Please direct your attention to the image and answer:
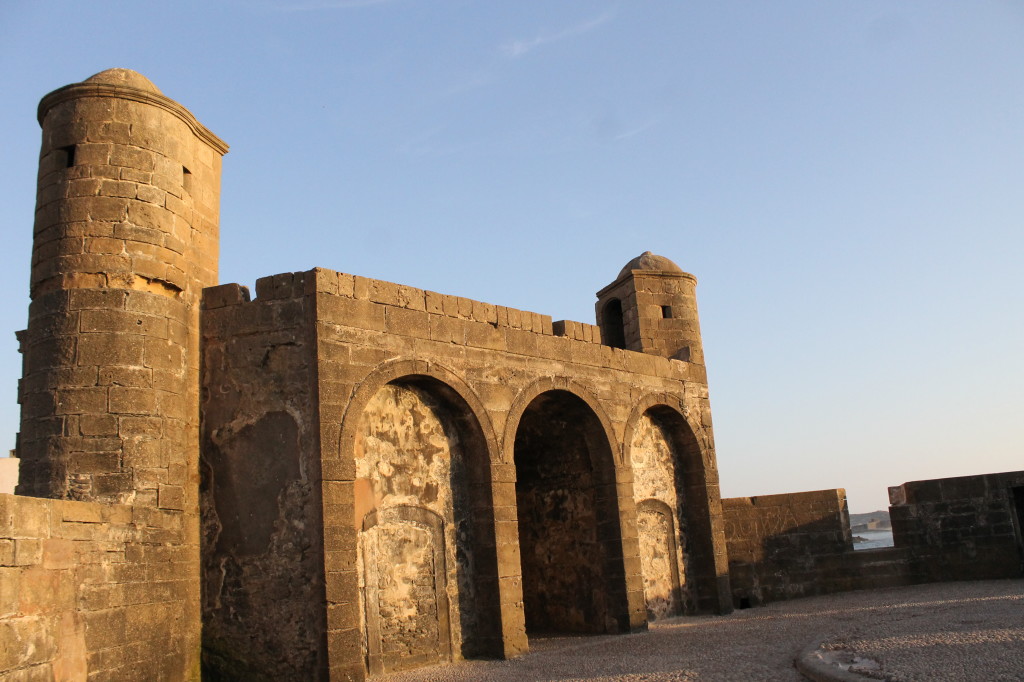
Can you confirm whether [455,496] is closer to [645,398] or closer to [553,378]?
[553,378]

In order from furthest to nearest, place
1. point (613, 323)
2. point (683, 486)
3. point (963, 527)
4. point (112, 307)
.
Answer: point (613, 323)
point (963, 527)
point (683, 486)
point (112, 307)

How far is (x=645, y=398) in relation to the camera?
41.1 ft

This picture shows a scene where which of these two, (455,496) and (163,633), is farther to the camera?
(455,496)

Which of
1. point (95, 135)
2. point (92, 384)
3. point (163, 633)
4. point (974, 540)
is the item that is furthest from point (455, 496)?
point (974, 540)

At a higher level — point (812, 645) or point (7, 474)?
point (7, 474)

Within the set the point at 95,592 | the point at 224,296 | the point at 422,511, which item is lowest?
the point at 95,592

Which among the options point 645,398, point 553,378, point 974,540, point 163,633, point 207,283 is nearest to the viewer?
point 163,633

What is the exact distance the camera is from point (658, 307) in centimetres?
1439

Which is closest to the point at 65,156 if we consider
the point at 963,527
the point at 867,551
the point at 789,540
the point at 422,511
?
the point at 422,511

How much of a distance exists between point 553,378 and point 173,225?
15.8ft

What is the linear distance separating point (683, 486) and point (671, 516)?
1.89 feet

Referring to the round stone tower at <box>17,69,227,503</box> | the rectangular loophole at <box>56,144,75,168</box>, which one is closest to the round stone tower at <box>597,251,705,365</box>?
the round stone tower at <box>17,69,227,503</box>

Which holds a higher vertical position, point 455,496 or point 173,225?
point 173,225

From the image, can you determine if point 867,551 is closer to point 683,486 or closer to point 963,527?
point 963,527
